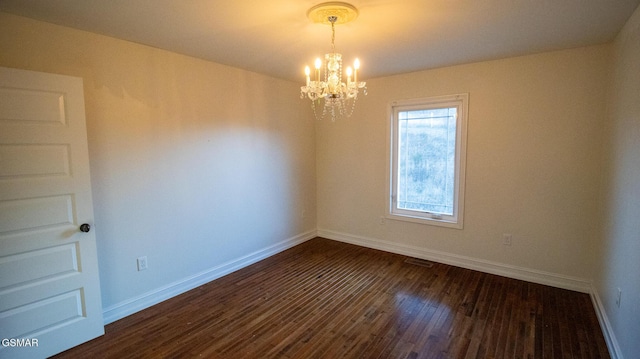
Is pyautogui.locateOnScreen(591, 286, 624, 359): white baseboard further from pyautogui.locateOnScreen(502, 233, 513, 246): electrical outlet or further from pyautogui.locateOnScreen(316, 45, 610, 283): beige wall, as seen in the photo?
pyautogui.locateOnScreen(502, 233, 513, 246): electrical outlet

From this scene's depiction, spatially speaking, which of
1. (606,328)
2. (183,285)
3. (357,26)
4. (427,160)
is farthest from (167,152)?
(606,328)

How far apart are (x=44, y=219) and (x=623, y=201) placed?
424cm

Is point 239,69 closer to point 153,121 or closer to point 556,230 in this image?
point 153,121

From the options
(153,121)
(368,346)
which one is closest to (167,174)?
(153,121)

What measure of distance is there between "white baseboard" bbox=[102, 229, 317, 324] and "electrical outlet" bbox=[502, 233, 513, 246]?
2.80m

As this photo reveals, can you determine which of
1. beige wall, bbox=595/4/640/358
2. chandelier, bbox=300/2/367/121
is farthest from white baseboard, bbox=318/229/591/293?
chandelier, bbox=300/2/367/121

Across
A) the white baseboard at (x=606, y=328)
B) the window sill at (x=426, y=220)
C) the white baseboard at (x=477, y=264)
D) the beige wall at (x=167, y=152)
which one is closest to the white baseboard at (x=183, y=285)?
the beige wall at (x=167, y=152)

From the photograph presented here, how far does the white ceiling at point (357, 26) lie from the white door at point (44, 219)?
0.61m

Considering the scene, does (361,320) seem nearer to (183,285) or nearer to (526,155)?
(183,285)

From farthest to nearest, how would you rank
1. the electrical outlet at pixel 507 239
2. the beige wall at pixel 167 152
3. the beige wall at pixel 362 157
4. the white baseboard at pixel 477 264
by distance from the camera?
the electrical outlet at pixel 507 239, the white baseboard at pixel 477 264, the beige wall at pixel 167 152, the beige wall at pixel 362 157

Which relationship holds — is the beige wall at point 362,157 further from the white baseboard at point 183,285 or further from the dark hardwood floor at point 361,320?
the dark hardwood floor at point 361,320

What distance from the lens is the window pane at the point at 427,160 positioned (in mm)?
3801

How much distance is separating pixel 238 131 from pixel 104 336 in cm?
236

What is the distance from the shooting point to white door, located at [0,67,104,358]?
2.04 meters
